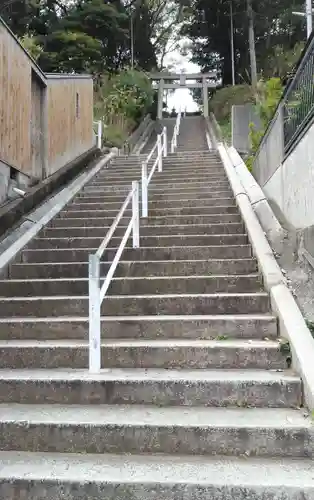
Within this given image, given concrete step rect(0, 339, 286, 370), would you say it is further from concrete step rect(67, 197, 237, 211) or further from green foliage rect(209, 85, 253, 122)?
green foliage rect(209, 85, 253, 122)

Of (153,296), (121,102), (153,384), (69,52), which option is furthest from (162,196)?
(69,52)

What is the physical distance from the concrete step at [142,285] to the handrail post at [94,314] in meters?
1.32

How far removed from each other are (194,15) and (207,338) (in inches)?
1307

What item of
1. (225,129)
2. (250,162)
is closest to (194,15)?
(225,129)

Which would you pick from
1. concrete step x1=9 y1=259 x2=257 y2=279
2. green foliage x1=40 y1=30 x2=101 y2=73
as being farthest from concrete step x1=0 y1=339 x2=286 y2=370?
green foliage x1=40 y1=30 x2=101 y2=73

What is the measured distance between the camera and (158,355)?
3818 mm

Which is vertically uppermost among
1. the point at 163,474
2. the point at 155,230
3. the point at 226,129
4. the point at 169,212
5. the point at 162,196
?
the point at 226,129

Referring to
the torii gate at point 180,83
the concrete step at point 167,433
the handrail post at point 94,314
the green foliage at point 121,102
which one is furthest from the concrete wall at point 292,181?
the torii gate at point 180,83

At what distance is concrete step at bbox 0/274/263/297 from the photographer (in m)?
4.80

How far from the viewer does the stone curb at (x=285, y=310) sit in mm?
3301

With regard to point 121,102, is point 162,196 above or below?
below

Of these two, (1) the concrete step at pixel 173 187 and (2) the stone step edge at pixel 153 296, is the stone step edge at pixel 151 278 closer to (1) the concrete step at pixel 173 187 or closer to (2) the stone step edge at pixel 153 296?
(2) the stone step edge at pixel 153 296

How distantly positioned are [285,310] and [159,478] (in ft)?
6.07

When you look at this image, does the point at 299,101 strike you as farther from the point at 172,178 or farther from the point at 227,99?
the point at 227,99
